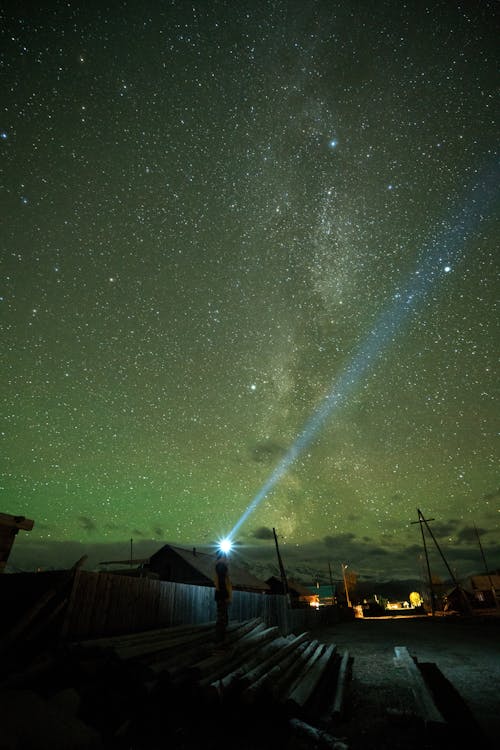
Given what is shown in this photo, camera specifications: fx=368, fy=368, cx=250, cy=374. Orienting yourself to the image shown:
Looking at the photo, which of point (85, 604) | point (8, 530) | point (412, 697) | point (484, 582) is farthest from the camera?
point (484, 582)

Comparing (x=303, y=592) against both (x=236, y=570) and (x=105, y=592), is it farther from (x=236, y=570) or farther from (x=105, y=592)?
(x=105, y=592)

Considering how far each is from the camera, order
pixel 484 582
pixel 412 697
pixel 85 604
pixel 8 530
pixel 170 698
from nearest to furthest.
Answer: pixel 170 698 → pixel 412 697 → pixel 85 604 → pixel 8 530 → pixel 484 582

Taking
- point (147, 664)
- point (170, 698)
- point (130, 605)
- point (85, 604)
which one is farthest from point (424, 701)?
point (130, 605)

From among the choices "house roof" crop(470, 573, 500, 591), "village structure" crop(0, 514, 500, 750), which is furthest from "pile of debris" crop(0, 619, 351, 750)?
"house roof" crop(470, 573, 500, 591)

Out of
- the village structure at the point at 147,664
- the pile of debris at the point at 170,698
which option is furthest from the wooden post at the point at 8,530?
the pile of debris at the point at 170,698

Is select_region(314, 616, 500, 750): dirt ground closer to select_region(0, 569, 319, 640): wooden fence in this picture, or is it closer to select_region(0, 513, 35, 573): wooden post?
select_region(0, 569, 319, 640): wooden fence

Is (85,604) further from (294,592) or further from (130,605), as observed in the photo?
(294,592)

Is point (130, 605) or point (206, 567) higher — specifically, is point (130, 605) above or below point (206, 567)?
below

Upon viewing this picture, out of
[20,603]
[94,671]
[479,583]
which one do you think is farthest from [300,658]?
[479,583]

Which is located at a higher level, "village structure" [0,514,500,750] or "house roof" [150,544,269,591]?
"house roof" [150,544,269,591]

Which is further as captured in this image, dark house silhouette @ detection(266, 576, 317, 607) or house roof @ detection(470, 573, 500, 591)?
house roof @ detection(470, 573, 500, 591)

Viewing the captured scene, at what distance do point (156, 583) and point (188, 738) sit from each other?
5.96m

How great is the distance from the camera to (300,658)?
9.77m

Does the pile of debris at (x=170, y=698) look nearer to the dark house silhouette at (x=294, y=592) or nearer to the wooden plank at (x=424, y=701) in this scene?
the wooden plank at (x=424, y=701)
